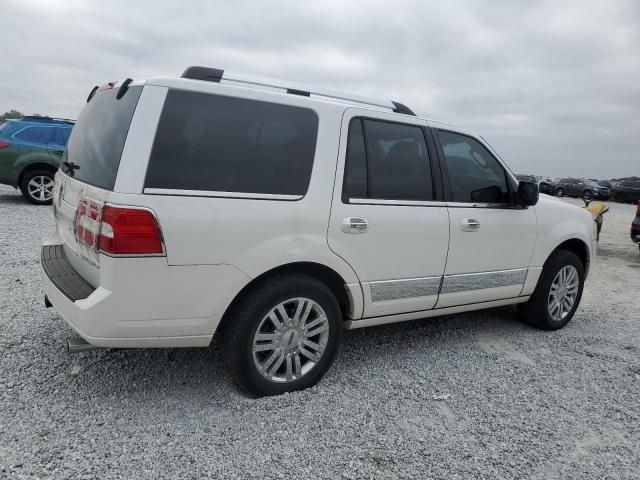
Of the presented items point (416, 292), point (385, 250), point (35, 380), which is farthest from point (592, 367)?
point (35, 380)

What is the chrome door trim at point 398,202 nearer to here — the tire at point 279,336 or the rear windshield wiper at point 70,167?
the tire at point 279,336

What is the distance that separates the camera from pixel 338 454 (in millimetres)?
2535

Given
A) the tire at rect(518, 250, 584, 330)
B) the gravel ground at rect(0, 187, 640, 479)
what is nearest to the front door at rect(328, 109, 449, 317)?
the gravel ground at rect(0, 187, 640, 479)

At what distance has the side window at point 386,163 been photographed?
3186 mm

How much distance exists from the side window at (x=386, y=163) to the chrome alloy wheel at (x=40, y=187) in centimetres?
924

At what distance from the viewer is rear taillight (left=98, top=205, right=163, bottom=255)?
240 centimetres

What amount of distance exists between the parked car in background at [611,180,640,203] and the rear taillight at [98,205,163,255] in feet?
113

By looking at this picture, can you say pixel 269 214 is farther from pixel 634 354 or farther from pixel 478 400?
pixel 634 354

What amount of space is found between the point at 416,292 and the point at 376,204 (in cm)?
76

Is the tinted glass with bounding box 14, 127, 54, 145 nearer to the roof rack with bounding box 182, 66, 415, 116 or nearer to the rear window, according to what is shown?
the rear window

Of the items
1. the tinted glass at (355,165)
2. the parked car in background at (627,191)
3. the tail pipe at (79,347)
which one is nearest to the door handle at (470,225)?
the tinted glass at (355,165)

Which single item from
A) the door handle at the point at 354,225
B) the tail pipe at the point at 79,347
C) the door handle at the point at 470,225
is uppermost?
the door handle at the point at 470,225

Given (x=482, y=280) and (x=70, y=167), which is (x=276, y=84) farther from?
(x=482, y=280)

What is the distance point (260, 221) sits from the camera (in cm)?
274
